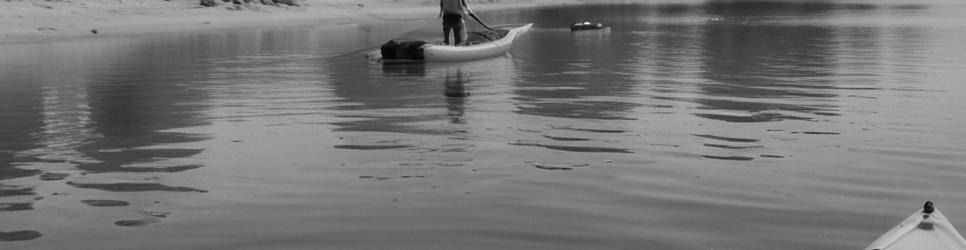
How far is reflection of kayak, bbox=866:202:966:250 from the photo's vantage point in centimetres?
573

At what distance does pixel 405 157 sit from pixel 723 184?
3.70 meters

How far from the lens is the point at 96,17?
4772 centimetres

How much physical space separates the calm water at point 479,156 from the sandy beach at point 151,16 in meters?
17.4

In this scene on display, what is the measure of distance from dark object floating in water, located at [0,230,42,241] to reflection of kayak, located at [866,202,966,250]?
6.21 meters

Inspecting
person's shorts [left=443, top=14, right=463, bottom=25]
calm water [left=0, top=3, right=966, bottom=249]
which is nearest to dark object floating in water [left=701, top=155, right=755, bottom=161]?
calm water [left=0, top=3, right=966, bottom=249]

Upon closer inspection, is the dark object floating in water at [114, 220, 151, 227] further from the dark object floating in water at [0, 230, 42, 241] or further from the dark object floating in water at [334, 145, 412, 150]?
the dark object floating in water at [334, 145, 412, 150]

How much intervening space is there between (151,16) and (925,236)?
4884cm

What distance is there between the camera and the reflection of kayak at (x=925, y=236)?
5734mm

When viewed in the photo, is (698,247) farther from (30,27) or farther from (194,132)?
(30,27)

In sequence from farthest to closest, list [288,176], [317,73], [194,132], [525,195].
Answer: [317,73], [194,132], [288,176], [525,195]

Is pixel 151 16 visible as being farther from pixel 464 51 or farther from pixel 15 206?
pixel 15 206

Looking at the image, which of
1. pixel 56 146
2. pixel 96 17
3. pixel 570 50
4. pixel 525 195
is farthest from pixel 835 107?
pixel 96 17

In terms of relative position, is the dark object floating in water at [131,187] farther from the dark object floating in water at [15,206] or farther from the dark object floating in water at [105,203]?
the dark object floating in water at [15,206]

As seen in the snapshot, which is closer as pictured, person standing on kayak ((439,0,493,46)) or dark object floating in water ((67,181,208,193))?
dark object floating in water ((67,181,208,193))
